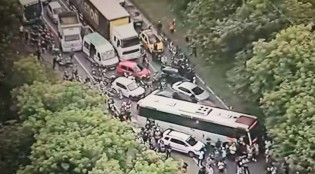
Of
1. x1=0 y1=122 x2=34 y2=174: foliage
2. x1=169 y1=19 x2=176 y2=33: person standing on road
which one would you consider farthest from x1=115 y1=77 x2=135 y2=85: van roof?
x1=0 y1=122 x2=34 y2=174: foliage

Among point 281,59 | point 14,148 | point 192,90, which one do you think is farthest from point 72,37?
point 281,59

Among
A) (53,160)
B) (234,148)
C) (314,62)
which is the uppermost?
(314,62)

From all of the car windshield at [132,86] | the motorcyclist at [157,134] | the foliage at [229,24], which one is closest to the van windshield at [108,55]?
the car windshield at [132,86]

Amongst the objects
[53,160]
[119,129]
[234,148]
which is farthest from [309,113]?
[53,160]

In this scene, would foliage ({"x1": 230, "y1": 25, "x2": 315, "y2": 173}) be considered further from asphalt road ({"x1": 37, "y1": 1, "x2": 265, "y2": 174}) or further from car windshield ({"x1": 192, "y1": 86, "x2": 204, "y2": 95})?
car windshield ({"x1": 192, "y1": 86, "x2": 204, "y2": 95})

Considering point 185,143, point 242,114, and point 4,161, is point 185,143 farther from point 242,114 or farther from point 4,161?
point 4,161

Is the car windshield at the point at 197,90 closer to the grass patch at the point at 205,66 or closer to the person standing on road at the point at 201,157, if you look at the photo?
the grass patch at the point at 205,66

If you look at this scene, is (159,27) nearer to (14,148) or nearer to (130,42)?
(130,42)
